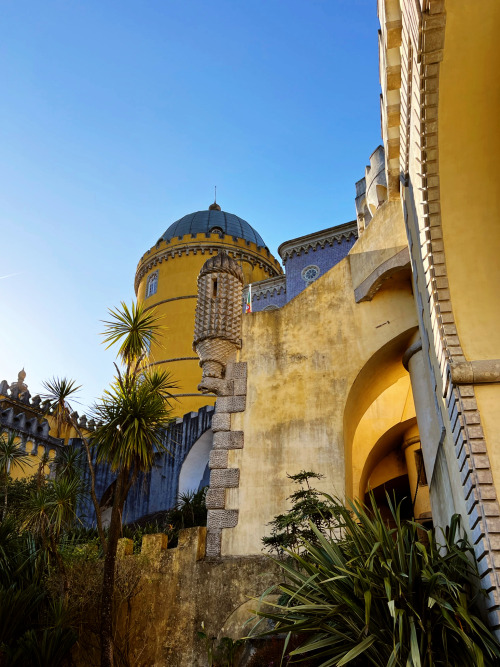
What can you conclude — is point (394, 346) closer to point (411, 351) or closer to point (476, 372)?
point (411, 351)

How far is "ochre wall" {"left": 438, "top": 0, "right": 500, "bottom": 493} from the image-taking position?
5.97 metres

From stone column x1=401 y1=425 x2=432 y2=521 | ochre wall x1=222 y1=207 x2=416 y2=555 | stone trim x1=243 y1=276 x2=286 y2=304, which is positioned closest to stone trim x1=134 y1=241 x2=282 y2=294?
stone trim x1=243 y1=276 x2=286 y2=304

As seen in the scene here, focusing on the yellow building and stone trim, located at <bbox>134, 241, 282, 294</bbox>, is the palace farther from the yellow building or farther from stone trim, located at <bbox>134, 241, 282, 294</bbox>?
stone trim, located at <bbox>134, 241, 282, 294</bbox>

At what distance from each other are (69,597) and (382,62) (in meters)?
8.96

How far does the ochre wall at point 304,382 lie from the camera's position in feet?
32.6

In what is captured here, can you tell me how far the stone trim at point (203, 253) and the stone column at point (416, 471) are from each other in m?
15.5

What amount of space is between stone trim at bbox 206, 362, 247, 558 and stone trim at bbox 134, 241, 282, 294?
17.1 metres

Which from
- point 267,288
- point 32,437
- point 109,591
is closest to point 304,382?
point 109,591

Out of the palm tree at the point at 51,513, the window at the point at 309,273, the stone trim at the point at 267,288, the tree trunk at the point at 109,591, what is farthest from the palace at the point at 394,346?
the stone trim at the point at 267,288

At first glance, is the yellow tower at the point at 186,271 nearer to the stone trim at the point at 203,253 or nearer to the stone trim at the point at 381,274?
the stone trim at the point at 203,253

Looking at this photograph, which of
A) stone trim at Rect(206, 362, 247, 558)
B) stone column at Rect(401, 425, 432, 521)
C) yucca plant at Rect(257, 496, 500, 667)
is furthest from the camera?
stone column at Rect(401, 425, 432, 521)

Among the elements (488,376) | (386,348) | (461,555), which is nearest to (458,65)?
(488,376)

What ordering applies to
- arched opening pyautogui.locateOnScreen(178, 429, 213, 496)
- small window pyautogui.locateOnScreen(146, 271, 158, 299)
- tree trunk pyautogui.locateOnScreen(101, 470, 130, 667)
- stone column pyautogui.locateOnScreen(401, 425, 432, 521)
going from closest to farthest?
1. tree trunk pyautogui.locateOnScreen(101, 470, 130, 667)
2. stone column pyautogui.locateOnScreen(401, 425, 432, 521)
3. arched opening pyautogui.locateOnScreen(178, 429, 213, 496)
4. small window pyautogui.locateOnScreen(146, 271, 158, 299)

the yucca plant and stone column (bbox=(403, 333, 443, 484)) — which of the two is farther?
stone column (bbox=(403, 333, 443, 484))
